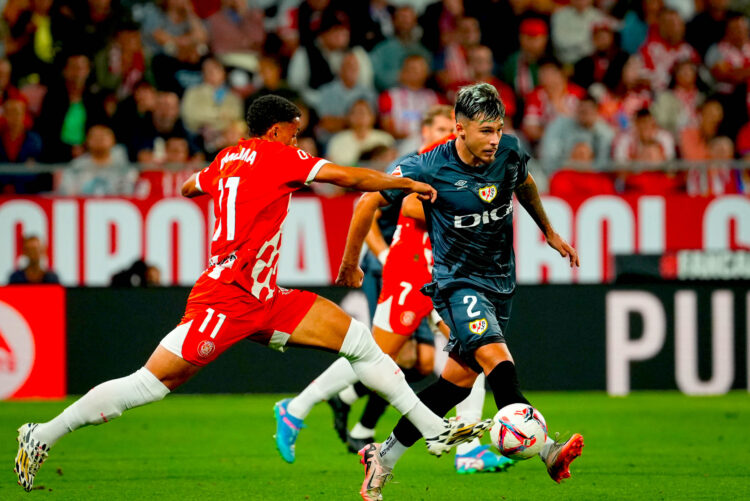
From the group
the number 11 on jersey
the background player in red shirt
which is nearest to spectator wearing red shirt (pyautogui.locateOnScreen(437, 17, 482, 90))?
the background player in red shirt

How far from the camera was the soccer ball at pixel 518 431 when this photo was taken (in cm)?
555

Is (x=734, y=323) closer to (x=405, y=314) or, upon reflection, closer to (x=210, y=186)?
(x=405, y=314)

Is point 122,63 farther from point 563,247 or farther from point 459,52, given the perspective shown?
point 563,247

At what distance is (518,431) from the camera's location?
555 centimetres

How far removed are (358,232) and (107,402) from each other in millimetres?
1618

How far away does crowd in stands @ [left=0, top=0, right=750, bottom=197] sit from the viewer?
13.4 m

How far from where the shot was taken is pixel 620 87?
16.0 m

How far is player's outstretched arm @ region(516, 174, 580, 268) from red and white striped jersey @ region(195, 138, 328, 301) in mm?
1148

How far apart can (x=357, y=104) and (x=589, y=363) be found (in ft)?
14.2

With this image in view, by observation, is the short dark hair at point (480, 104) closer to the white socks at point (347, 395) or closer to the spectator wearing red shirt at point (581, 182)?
the white socks at point (347, 395)

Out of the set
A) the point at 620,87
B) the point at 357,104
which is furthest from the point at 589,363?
the point at 620,87

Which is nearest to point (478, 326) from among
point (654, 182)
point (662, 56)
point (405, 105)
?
point (654, 182)

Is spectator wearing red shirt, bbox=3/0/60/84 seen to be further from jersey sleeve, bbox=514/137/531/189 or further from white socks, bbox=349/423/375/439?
jersey sleeve, bbox=514/137/531/189

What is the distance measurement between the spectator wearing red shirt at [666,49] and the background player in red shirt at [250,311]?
36.5ft
